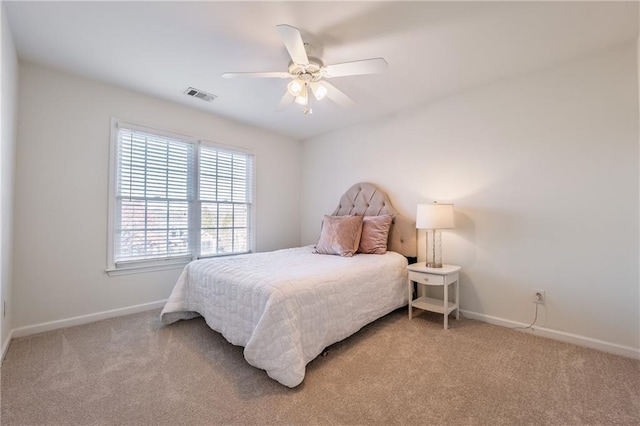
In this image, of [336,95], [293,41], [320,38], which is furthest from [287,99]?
[293,41]

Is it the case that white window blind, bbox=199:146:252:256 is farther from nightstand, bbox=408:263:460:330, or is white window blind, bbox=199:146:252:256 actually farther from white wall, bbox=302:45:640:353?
nightstand, bbox=408:263:460:330

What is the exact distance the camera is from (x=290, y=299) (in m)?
1.83

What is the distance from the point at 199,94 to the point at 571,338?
4.27 meters

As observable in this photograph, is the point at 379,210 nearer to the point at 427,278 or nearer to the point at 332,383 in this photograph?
the point at 427,278

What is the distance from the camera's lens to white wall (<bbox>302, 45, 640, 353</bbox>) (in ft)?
7.07

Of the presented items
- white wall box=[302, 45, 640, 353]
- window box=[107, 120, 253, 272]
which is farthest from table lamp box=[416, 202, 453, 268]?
window box=[107, 120, 253, 272]

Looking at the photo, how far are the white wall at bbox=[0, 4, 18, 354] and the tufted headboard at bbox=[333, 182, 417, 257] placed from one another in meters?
3.28

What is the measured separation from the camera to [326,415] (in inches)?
58.5

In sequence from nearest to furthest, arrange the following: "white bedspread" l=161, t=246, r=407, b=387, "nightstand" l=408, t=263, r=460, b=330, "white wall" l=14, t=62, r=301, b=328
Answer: "white bedspread" l=161, t=246, r=407, b=387
"white wall" l=14, t=62, r=301, b=328
"nightstand" l=408, t=263, r=460, b=330

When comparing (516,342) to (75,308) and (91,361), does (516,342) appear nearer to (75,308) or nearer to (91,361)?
(91,361)

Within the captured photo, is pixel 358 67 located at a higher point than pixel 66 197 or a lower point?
higher

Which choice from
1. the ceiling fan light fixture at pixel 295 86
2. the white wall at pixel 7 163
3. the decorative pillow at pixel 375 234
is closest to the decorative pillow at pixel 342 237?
the decorative pillow at pixel 375 234

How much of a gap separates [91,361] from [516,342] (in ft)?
11.0

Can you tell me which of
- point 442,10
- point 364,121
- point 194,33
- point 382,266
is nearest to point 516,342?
point 382,266
